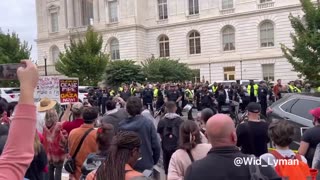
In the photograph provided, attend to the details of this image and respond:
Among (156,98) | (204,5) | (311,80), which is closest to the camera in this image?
(311,80)

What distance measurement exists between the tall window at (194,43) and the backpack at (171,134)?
41176mm

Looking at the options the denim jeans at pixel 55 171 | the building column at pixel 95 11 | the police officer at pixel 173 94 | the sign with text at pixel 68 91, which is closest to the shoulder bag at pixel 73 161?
the denim jeans at pixel 55 171

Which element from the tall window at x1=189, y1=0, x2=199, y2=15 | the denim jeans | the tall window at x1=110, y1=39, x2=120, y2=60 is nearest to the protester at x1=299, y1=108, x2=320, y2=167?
the denim jeans

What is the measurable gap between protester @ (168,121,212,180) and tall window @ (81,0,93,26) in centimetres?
5477

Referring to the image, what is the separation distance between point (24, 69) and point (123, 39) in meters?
48.8

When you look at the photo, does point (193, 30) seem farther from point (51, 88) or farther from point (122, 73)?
point (51, 88)

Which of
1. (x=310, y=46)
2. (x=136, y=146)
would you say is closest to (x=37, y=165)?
(x=136, y=146)

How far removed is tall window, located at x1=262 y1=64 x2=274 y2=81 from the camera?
4250cm

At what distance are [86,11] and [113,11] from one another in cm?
725

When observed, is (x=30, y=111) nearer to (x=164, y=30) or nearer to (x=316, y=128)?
(x=316, y=128)

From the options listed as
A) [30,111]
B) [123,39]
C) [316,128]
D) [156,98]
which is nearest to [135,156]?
[30,111]

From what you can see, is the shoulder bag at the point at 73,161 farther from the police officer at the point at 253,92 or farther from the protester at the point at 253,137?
the police officer at the point at 253,92

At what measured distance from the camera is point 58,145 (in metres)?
A: 6.02

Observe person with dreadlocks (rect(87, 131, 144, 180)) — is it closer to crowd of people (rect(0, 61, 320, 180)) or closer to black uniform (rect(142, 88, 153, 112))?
crowd of people (rect(0, 61, 320, 180))
